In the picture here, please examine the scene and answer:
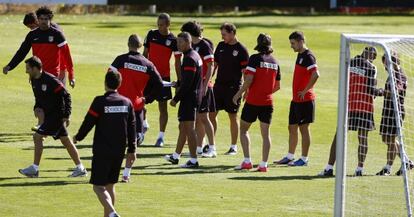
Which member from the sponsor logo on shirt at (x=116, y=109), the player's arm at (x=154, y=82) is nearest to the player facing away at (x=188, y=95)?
Answer: the player's arm at (x=154, y=82)

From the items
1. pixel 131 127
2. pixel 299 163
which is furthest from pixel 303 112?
pixel 131 127

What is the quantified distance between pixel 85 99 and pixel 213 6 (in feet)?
133

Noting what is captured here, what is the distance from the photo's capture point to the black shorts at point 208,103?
1888 centimetres

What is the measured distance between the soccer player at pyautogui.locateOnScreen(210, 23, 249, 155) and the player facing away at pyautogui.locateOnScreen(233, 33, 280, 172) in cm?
162

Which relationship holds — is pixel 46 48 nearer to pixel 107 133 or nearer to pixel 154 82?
pixel 154 82

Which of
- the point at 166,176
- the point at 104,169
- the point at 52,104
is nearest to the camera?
the point at 104,169

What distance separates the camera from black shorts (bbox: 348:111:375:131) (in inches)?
658

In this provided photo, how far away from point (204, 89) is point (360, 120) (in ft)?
9.06

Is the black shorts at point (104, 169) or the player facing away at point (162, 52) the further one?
the player facing away at point (162, 52)

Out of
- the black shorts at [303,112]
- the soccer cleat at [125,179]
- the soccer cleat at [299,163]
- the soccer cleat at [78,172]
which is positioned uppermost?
the black shorts at [303,112]

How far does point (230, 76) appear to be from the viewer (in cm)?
1948

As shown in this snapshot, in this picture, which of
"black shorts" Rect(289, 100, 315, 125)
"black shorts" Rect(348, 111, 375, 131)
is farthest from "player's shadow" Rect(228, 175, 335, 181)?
"black shorts" Rect(289, 100, 315, 125)

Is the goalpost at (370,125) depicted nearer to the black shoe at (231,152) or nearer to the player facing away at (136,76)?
the black shoe at (231,152)

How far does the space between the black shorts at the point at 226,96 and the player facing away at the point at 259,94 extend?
1.87 meters
